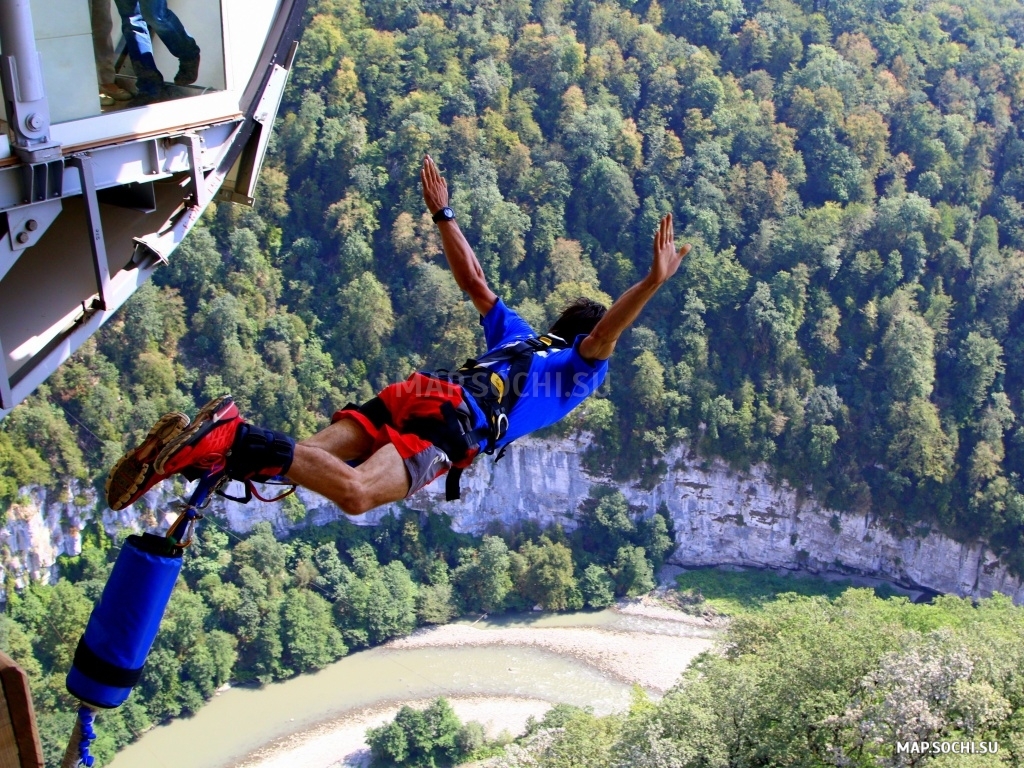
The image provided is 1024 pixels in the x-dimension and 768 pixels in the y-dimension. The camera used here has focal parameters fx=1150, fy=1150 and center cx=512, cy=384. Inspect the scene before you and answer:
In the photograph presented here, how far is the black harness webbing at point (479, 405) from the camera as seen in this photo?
4527mm

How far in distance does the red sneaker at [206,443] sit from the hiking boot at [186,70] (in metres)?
2.08

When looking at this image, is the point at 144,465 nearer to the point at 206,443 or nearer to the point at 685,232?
the point at 206,443

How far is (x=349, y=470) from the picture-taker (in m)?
4.03

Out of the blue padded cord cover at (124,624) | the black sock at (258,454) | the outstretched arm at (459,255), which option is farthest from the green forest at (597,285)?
the blue padded cord cover at (124,624)

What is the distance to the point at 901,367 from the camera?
42.8 meters

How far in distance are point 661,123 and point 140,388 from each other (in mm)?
24193

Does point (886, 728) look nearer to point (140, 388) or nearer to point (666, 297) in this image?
point (140, 388)

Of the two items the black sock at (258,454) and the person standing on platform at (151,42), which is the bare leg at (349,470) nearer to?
the black sock at (258,454)

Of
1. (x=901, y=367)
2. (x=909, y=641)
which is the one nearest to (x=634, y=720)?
(x=909, y=641)

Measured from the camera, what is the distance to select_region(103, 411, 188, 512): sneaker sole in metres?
3.55

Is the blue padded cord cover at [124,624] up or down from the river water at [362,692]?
up

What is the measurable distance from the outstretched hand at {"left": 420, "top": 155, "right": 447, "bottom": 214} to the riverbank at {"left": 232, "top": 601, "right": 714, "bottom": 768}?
26457 mm

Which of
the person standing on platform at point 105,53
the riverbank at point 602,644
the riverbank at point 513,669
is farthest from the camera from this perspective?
the riverbank at point 602,644

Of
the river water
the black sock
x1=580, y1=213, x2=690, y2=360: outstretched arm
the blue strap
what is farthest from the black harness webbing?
the river water
